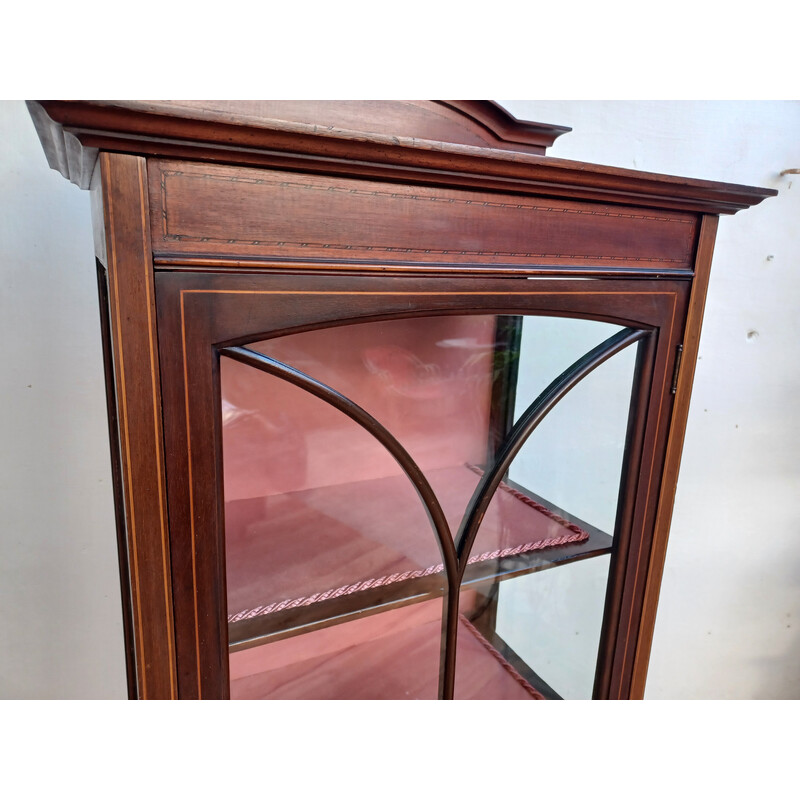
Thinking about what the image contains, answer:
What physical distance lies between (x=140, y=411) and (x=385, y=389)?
190 mm

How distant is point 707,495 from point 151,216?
1086mm

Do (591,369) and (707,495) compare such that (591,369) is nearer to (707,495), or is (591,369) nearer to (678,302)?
(678,302)

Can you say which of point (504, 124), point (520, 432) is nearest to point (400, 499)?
point (520, 432)

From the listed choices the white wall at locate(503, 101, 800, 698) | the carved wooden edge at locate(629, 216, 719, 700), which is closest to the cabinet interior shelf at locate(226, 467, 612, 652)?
the carved wooden edge at locate(629, 216, 719, 700)

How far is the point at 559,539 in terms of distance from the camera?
23.4 inches

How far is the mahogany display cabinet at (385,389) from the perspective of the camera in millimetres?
345

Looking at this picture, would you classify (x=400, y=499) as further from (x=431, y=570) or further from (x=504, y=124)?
(x=504, y=124)

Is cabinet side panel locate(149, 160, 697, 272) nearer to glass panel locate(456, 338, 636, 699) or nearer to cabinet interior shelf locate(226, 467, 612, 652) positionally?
glass panel locate(456, 338, 636, 699)

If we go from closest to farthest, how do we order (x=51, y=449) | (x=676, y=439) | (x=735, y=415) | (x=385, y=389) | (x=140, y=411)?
(x=140, y=411)
(x=385, y=389)
(x=676, y=439)
(x=51, y=449)
(x=735, y=415)

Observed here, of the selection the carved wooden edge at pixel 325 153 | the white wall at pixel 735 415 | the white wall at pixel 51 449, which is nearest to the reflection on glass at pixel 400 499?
the carved wooden edge at pixel 325 153

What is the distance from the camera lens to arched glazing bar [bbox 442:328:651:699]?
1.69 feet

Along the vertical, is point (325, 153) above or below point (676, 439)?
above

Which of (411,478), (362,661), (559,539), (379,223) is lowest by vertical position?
(362,661)

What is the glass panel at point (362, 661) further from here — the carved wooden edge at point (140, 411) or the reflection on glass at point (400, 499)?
the carved wooden edge at point (140, 411)
